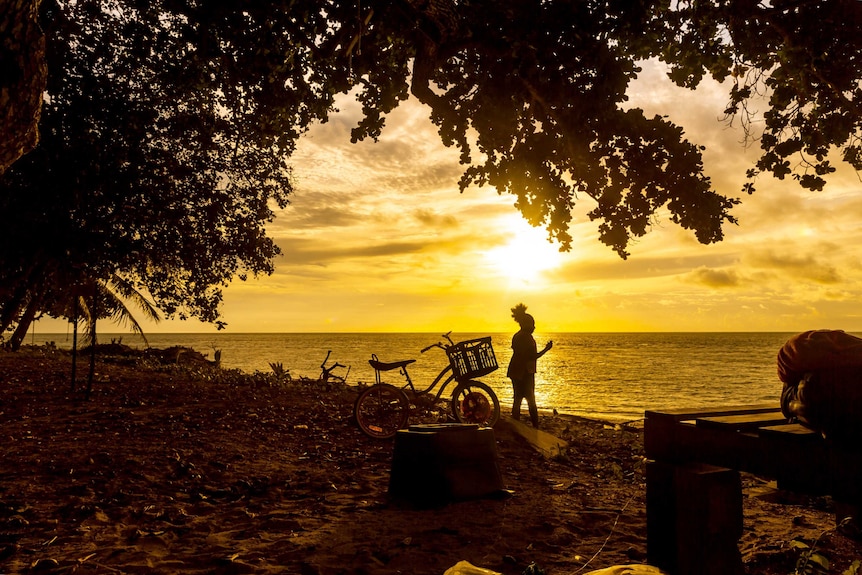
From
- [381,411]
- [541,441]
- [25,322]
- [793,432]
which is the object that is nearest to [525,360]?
[541,441]

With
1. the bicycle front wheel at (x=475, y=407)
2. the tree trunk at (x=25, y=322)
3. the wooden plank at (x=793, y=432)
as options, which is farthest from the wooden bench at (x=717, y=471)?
the tree trunk at (x=25, y=322)

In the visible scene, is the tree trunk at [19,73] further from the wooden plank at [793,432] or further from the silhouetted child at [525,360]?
the silhouetted child at [525,360]

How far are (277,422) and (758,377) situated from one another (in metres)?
→ 46.2

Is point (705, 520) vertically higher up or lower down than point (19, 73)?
lower down

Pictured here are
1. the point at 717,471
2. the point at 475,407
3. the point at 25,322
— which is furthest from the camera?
the point at 25,322

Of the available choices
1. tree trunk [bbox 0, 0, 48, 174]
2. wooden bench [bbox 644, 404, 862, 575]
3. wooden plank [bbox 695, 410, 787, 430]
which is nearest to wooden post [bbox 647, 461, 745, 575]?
wooden bench [bbox 644, 404, 862, 575]

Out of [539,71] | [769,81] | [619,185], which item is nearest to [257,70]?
[539,71]

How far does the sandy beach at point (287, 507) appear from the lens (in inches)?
177

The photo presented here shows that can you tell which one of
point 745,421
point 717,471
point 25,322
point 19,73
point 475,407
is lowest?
point 475,407

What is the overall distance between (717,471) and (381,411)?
7264 mm

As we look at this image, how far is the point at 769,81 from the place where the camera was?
8516 millimetres

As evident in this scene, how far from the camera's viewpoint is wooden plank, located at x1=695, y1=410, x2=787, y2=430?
3.11m

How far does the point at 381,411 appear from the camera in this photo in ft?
32.8

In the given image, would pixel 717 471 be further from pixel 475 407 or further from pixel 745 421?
pixel 475 407
